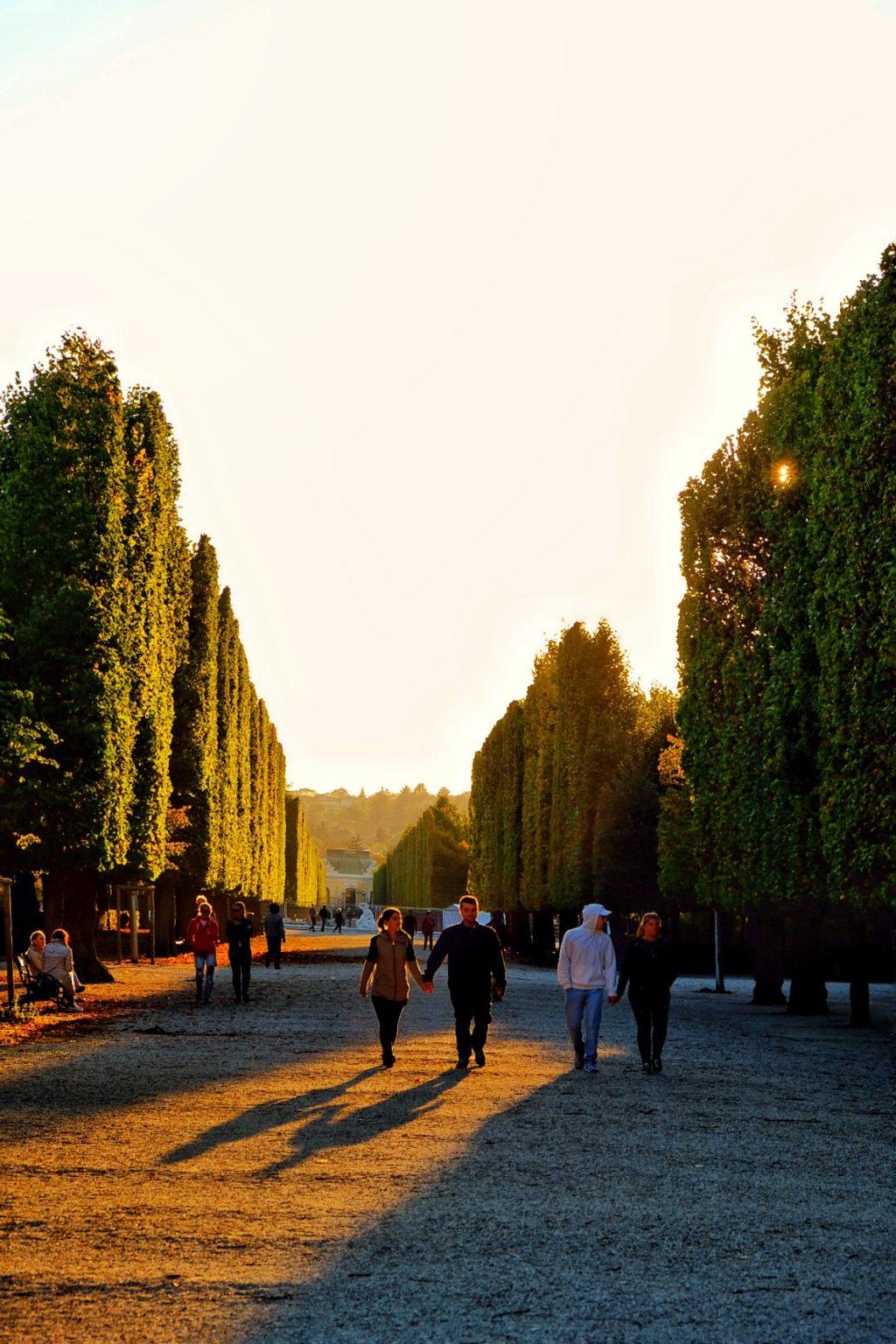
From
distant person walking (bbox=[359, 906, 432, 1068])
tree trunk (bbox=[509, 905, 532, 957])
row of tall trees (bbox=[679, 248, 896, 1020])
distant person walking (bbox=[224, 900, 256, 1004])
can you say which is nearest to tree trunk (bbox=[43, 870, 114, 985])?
distant person walking (bbox=[224, 900, 256, 1004])

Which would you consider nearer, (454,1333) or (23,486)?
(454,1333)

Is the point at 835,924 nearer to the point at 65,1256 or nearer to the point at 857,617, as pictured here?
the point at 857,617

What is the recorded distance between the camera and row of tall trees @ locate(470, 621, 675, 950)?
50281mm

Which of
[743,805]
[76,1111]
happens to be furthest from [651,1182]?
[743,805]

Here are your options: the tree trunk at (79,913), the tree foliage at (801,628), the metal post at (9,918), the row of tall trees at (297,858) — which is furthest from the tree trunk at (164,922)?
the row of tall trees at (297,858)

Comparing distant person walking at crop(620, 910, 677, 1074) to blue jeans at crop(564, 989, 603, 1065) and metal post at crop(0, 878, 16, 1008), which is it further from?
metal post at crop(0, 878, 16, 1008)

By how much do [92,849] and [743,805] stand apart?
512 inches

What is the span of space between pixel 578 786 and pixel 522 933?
17597 millimetres

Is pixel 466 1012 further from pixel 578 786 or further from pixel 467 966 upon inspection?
pixel 578 786

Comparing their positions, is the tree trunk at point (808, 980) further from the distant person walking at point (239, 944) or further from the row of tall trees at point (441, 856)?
the row of tall trees at point (441, 856)

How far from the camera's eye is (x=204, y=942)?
2780cm

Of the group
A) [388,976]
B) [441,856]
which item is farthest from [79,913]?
[441,856]

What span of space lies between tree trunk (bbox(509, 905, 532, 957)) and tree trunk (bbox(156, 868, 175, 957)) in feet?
59.3

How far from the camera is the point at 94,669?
30812 mm
